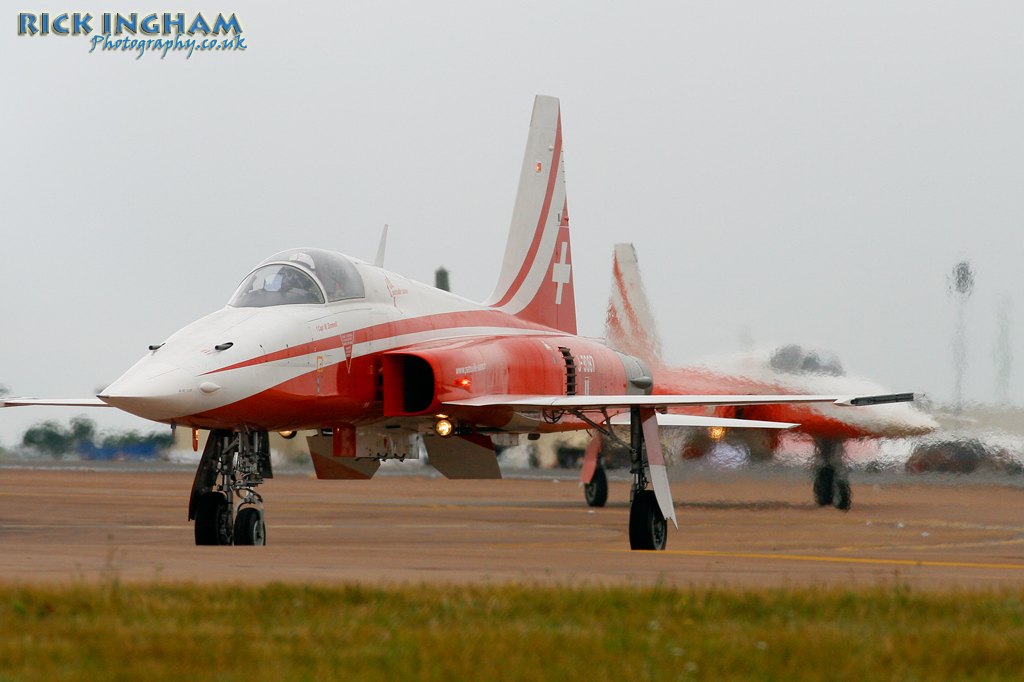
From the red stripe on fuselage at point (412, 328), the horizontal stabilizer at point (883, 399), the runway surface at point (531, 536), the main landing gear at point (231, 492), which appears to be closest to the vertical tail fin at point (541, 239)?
the red stripe on fuselage at point (412, 328)

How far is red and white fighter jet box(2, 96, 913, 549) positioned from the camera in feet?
38.1

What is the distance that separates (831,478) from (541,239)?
631 cm

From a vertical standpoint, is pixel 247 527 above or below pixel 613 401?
below

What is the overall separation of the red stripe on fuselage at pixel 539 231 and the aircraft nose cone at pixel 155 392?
767cm

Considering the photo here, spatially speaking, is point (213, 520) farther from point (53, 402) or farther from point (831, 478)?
point (831, 478)

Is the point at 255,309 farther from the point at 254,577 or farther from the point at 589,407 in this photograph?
the point at 254,577

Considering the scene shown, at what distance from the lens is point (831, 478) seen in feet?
67.6

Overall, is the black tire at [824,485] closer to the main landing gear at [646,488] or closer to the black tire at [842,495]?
the black tire at [842,495]

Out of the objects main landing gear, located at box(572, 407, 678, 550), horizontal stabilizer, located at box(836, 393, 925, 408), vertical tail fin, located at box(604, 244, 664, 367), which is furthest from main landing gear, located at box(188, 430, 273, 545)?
vertical tail fin, located at box(604, 244, 664, 367)

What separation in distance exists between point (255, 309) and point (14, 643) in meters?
7.90

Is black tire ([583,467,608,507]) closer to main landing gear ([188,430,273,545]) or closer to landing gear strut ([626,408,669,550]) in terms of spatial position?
landing gear strut ([626,408,669,550])

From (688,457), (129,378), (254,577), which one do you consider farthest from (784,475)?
(254,577)

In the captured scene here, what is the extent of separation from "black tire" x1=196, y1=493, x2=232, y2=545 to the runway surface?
28 cm

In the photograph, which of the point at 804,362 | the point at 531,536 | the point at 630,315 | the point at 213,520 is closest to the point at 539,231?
the point at 630,315
